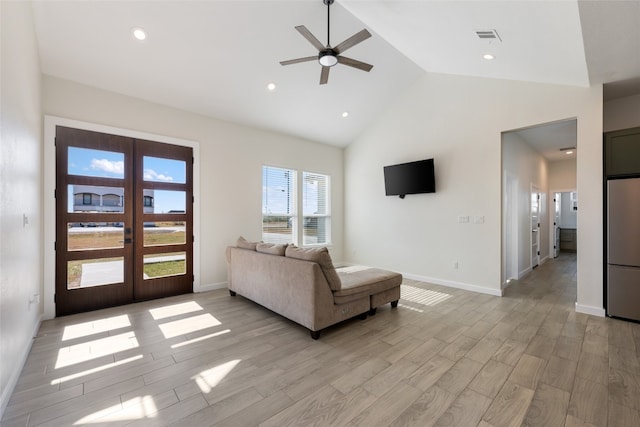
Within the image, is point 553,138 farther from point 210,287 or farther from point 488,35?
point 210,287

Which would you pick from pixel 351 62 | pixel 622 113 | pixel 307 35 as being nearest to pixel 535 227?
pixel 622 113

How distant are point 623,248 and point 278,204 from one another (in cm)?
523

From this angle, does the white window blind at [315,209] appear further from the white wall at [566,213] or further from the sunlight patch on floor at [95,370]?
Answer: the white wall at [566,213]

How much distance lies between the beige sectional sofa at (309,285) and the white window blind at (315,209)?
2.41 metres

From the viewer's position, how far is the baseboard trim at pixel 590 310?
11.3 ft

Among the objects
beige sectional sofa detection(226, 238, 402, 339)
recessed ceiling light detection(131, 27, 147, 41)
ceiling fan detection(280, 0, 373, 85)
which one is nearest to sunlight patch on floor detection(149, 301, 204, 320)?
beige sectional sofa detection(226, 238, 402, 339)

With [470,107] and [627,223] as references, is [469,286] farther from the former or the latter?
[470,107]

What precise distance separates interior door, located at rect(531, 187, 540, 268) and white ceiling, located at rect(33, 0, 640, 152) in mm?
3373

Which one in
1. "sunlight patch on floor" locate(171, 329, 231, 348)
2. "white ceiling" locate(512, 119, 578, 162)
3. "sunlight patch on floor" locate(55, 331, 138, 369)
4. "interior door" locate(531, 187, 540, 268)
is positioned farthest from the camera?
"interior door" locate(531, 187, 540, 268)

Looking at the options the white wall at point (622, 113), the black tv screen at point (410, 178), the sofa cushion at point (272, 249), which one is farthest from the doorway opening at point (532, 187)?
the sofa cushion at point (272, 249)

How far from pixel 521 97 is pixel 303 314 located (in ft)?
14.3

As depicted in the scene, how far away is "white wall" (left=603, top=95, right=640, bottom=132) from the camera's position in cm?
382

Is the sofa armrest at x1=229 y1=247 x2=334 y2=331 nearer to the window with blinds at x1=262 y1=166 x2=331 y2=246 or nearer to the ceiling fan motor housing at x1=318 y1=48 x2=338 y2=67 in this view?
the window with blinds at x1=262 y1=166 x2=331 y2=246

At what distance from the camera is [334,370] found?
2.29 m
